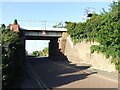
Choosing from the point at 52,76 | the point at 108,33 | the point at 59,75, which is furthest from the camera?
the point at 108,33

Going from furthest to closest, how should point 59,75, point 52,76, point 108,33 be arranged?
point 108,33 → point 59,75 → point 52,76

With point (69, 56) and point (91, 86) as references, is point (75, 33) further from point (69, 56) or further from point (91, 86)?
point (91, 86)

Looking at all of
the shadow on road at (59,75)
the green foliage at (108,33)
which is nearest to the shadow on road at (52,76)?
the shadow on road at (59,75)

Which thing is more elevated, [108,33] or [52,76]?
[108,33]

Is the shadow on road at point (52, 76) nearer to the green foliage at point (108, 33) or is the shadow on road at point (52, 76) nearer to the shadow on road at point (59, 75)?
the shadow on road at point (59, 75)

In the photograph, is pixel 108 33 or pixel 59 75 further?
pixel 108 33

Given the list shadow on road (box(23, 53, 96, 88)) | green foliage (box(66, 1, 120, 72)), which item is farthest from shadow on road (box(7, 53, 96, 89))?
green foliage (box(66, 1, 120, 72))

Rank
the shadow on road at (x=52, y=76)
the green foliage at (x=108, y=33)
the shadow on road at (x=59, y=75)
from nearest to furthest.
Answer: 1. the shadow on road at (x=52, y=76)
2. the shadow on road at (x=59, y=75)
3. the green foliage at (x=108, y=33)

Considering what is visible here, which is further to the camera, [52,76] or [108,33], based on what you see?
[108,33]

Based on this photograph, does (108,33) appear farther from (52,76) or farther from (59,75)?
(52,76)

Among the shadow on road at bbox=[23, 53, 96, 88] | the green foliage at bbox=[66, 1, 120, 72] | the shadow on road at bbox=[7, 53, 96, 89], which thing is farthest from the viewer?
the green foliage at bbox=[66, 1, 120, 72]

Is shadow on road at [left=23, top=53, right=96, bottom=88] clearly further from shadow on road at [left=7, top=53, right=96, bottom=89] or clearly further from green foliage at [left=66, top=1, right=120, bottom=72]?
green foliage at [left=66, top=1, right=120, bottom=72]

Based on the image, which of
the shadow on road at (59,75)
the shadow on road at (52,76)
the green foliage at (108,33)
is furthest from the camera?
the green foliage at (108,33)

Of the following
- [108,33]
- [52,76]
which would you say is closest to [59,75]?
[52,76]
